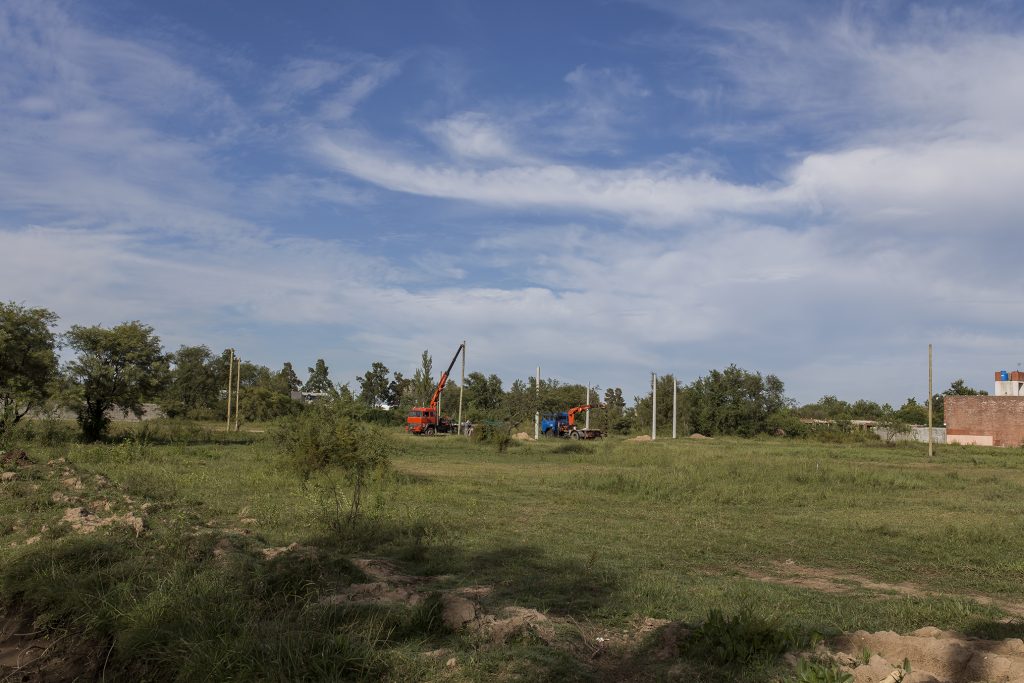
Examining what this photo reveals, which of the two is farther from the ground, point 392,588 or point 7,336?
point 7,336

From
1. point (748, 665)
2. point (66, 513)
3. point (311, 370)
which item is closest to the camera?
point (748, 665)

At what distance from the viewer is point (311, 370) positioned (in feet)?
380

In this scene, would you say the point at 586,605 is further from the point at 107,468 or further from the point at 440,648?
the point at 107,468

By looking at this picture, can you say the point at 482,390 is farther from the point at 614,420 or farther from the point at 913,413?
the point at 913,413

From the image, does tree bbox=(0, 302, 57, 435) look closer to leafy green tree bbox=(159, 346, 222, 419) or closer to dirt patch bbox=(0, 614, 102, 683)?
dirt patch bbox=(0, 614, 102, 683)

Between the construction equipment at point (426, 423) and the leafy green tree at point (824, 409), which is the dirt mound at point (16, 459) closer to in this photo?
the construction equipment at point (426, 423)

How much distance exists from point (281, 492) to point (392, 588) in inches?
378

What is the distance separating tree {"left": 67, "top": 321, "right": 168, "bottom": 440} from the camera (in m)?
32.2

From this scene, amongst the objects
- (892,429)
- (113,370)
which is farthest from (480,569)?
(892,429)

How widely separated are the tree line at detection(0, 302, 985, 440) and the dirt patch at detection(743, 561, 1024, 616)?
665 cm

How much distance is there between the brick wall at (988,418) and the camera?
5744cm

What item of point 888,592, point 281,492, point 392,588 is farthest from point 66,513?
point 888,592

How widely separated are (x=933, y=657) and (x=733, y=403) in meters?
69.0

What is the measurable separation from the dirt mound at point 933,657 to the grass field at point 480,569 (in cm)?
52
